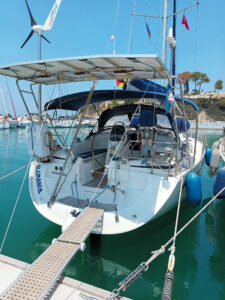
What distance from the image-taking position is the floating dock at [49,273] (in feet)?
7.64

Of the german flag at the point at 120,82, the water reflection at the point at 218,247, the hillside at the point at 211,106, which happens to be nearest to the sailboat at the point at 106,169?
the german flag at the point at 120,82

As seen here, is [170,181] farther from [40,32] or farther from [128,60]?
[40,32]

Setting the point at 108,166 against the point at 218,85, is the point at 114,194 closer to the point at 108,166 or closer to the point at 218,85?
the point at 108,166

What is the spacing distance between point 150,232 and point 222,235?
1644 millimetres

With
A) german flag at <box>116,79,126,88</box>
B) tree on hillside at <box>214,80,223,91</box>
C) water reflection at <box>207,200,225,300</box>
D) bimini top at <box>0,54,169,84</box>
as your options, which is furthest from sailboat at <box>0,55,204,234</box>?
tree on hillside at <box>214,80,223,91</box>

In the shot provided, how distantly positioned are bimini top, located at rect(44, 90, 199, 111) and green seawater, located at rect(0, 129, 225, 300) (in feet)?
8.92

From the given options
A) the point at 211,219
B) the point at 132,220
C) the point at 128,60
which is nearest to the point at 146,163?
the point at 132,220

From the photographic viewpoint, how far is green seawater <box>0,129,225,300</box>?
11.0ft

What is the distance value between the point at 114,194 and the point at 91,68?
2.41 meters

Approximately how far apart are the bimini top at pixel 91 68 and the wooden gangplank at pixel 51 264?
2.43 metres

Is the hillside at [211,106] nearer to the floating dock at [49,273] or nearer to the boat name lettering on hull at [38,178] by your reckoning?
the boat name lettering on hull at [38,178]

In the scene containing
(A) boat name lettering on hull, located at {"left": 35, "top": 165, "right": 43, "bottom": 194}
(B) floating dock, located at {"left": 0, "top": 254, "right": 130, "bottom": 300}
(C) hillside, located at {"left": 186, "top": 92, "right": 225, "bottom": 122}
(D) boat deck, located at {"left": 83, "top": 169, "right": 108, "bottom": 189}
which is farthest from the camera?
(C) hillside, located at {"left": 186, "top": 92, "right": 225, "bottom": 122}

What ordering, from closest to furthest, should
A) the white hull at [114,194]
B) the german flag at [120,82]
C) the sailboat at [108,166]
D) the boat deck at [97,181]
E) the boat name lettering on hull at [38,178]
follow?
1. the sailboat at [108,166]
2. the white hull at [114,194]
3. the german flag at [120,82]
4. the boat name lettering on hull at [38,178]
5. the boat deck at [97,181]

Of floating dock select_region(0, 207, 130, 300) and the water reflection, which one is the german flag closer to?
floating dock select_region(0, 207, 130, 300)
